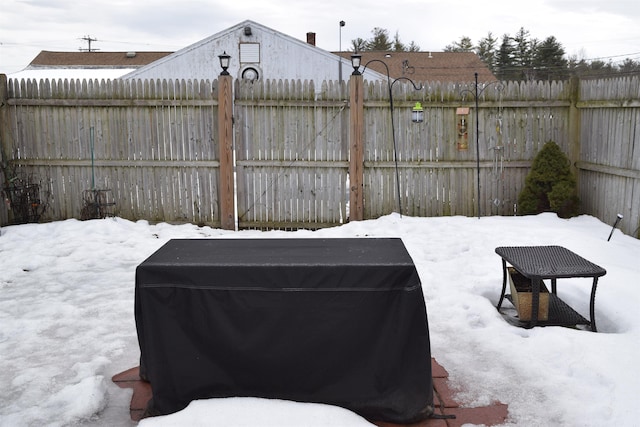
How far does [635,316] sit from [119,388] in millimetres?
3889

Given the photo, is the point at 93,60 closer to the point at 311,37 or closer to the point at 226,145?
the point at 311,37

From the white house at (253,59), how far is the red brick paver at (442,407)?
58.2ft

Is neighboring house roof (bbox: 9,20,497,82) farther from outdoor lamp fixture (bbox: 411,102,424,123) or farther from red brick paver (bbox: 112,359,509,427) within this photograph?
red brick paver (bbox: 112,359,509,427)

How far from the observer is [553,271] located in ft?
15.1

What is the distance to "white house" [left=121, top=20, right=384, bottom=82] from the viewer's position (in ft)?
69.2

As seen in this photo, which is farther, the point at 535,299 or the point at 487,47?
the point at 487,47

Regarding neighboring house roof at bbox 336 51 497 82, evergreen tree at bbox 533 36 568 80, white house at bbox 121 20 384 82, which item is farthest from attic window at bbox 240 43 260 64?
evergreen tree at bbox 533 36 568 80

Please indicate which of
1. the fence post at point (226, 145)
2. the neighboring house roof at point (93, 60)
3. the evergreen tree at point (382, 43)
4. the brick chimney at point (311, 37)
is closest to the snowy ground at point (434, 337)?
the fence post at point (226, 145)

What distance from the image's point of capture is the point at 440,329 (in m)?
5.09

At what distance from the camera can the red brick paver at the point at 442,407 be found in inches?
141

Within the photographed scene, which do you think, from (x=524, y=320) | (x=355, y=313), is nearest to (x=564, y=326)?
(x=524, y=320)

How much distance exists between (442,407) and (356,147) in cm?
589

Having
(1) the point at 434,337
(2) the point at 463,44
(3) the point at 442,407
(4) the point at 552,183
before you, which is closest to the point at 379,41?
(2) the point at 463,44

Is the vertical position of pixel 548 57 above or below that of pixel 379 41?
below
